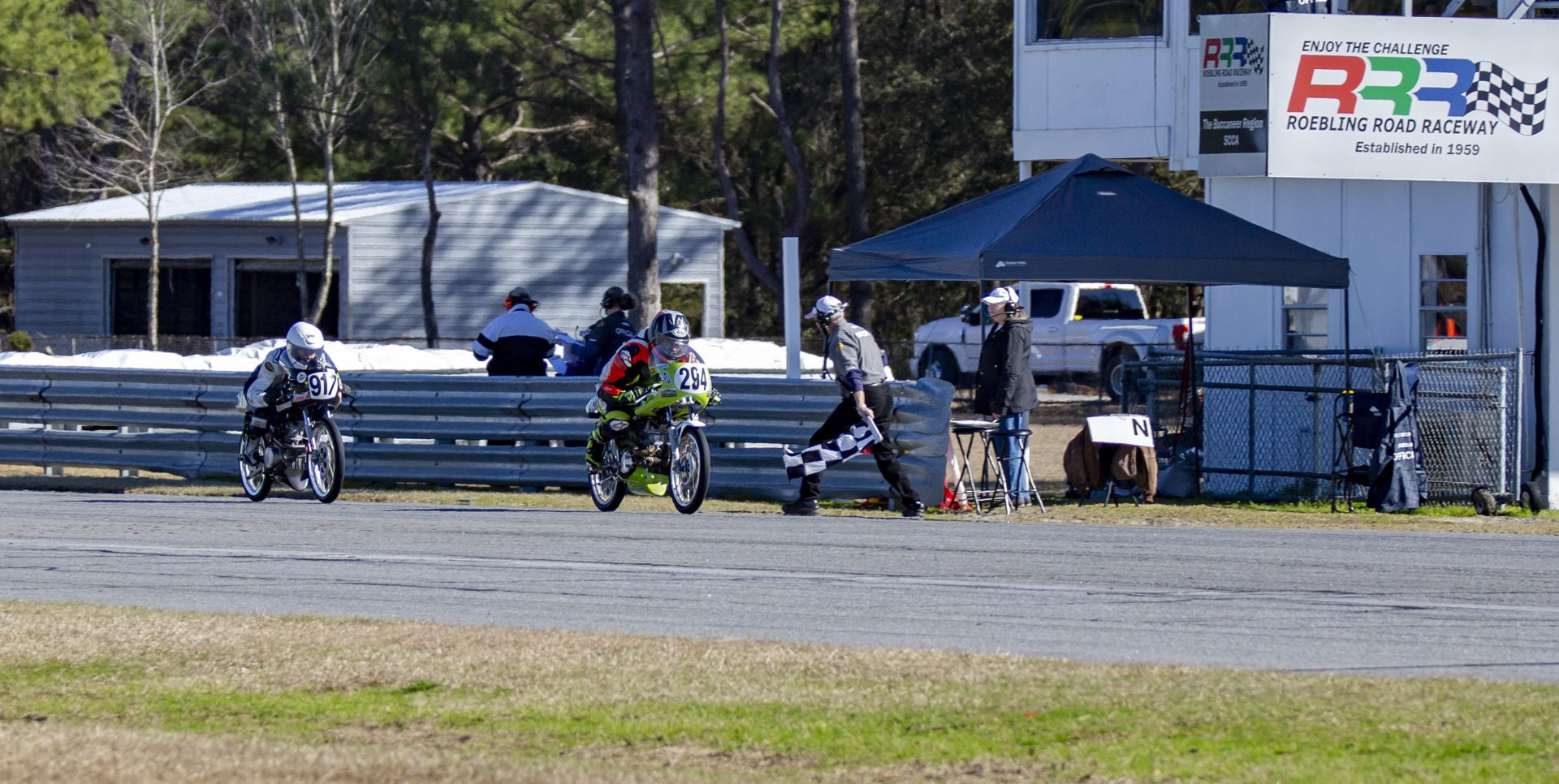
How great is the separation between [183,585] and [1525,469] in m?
11.1

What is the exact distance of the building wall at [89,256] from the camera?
124ft

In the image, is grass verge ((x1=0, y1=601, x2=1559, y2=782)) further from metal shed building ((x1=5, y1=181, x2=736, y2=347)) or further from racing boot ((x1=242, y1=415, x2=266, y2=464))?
metal shed building ((x1=5, y1=181, x2=736, y2=347))

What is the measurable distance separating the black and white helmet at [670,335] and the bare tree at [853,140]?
23754 millimetres

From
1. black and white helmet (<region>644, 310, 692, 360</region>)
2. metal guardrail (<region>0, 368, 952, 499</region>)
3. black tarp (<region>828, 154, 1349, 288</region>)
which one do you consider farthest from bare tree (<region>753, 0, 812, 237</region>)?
black and white helmet (<region>644, 310, 692, 360</region>)

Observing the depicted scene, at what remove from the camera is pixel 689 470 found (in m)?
13.4

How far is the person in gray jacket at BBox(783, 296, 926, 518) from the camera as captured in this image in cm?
1360

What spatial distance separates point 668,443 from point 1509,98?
7.62 metres

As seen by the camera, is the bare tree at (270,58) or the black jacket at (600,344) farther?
the bare tree at (270,58)

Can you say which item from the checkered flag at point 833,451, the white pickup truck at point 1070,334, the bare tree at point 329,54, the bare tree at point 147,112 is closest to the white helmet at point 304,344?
the checkered flag at point 833,451

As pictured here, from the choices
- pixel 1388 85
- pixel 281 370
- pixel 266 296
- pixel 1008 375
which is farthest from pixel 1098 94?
pixel 266 296

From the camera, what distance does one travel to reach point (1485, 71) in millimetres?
15516

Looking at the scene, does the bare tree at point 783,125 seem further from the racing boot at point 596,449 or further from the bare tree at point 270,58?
the racing boot at point 596,449

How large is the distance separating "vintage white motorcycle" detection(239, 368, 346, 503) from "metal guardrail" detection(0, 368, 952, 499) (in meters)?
1.24

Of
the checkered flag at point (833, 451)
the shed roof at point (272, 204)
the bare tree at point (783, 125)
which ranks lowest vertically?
the checkered flag at point (833, 451)
